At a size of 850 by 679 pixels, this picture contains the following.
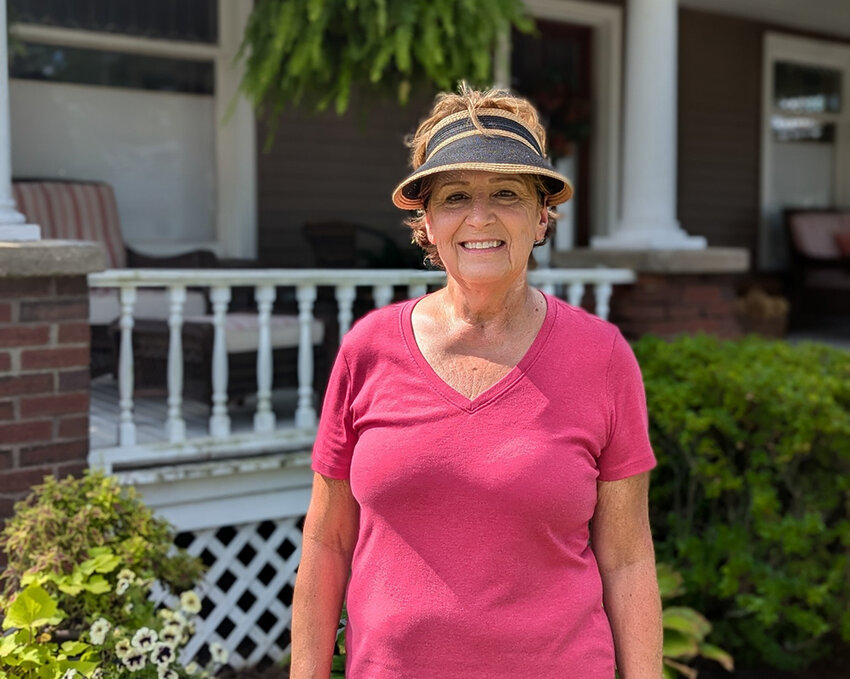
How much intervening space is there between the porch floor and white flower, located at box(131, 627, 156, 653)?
1358mm

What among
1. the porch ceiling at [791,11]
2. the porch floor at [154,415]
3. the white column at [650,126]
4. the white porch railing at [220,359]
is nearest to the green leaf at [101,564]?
the white porch railing at [220,359]

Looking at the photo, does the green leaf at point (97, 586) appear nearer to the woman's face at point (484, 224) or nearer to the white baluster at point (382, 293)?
the woman's face at point (484, 224)

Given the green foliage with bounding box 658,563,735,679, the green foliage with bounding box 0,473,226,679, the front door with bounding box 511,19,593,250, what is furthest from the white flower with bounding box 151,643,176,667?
the front door with bounding box 511,19,593,250

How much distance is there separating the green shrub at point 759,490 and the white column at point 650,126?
1.37 metres

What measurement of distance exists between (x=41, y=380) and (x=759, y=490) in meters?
2.70

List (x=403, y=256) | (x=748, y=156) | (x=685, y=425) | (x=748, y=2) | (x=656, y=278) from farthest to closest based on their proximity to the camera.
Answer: (x=748, y=156), (x=748, y=2), (x=403, y=256), (x=656, y=278), (x=685, y=425)

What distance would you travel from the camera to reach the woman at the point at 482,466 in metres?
1.56

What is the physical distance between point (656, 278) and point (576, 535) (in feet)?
12.9

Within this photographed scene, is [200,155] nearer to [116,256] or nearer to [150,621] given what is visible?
[116,256]

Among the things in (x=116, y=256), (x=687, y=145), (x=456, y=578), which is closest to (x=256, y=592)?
(x=116, y=256)

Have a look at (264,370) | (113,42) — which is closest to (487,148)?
(264,370)

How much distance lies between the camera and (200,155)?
6379 mm

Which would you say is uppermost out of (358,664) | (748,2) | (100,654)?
(748,2)

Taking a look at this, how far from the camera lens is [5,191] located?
11.7 feet
